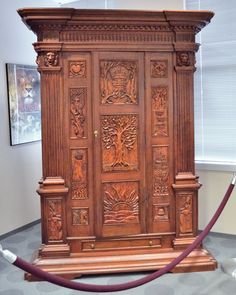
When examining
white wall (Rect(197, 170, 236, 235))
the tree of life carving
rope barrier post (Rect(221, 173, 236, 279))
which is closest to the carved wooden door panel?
the tree of life carving

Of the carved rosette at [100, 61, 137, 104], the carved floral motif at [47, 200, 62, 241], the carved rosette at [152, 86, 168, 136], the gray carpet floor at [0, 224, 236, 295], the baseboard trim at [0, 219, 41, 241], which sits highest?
the carved rosette at [100, 61, 137, 104]

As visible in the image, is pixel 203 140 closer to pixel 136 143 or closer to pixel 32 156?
pixel 136 143

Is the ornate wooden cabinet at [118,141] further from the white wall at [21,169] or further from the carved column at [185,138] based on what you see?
the white wall at [21,169]

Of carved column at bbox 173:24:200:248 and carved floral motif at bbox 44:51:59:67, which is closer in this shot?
carved floral motif at bbox 44:51:59:67

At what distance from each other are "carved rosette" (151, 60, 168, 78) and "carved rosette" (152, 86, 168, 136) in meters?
0.11

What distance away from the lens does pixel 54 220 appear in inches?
134

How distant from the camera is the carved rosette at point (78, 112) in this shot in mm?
3369

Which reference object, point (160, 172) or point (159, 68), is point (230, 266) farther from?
point (159, 68)

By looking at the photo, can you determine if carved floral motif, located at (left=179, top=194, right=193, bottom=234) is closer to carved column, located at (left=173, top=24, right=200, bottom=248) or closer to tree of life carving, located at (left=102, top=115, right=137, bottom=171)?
carved column, located at (left=173, top=24, right=200, bottom=248)

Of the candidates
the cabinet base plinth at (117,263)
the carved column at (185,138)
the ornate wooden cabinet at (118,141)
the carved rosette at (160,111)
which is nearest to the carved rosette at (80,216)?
the ornate wooden cabinet at (118,141)

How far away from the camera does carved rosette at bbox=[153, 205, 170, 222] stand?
3525 millimetres

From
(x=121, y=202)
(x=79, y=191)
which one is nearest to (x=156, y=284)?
(x=121, y=202)

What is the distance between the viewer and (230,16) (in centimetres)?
414

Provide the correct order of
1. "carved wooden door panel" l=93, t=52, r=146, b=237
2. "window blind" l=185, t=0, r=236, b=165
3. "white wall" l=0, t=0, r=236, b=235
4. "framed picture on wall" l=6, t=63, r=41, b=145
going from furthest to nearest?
"framed picture on wall" l=6, t=63, r=41, b=145 < "white wall" l=0, t=0, r=236, b=235 < "window blind" l=185, t=0, r=236, b=165 < "carved wooden door panel" l=93, t=52, r=146, b=237
